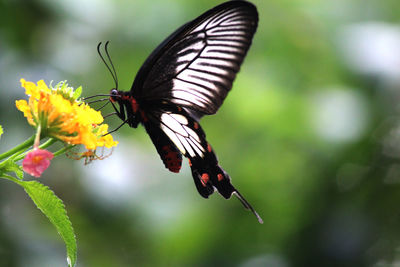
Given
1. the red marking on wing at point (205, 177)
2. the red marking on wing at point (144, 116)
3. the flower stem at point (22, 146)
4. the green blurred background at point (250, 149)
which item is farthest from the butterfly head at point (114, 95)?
the green blurred background at point (250, 149)

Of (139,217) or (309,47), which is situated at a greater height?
(309,47)

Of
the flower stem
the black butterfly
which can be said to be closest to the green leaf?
the flower stem

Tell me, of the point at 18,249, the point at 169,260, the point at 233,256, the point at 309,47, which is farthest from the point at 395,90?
the point at 18,249

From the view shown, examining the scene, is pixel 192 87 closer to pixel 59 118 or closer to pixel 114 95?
pixel 114 95

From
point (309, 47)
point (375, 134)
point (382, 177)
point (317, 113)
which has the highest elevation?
point (309, 47)

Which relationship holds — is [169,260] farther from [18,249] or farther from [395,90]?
[395,90]

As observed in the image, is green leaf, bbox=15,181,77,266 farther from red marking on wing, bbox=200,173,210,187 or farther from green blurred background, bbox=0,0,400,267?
green blurred background, bbox=0,0,400,267

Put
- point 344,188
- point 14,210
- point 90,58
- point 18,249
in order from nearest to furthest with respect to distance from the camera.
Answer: point 18,249 < point 14,210 < point 90,58 < point 344,188
